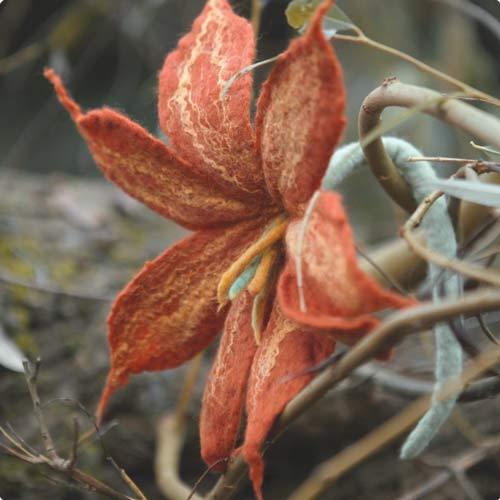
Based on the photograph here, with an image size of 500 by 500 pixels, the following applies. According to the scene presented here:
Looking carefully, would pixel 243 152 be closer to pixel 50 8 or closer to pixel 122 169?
pixel 122 169

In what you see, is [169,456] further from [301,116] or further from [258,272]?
[301,116]

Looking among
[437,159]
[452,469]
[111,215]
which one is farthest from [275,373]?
[111,215]

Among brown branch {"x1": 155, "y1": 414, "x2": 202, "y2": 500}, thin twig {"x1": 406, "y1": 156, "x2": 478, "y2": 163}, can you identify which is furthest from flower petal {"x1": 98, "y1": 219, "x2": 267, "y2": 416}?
brown branch {"x1": 155, "y1": 414, "x2": 202, "y2": 500}

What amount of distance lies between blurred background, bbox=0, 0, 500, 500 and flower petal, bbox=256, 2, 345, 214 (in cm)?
14

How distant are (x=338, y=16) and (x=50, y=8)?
134 cm

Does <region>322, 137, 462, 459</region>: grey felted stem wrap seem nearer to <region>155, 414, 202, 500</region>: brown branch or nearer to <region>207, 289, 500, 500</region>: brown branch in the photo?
<region>207, 289, 500, 500</region>: brown branch

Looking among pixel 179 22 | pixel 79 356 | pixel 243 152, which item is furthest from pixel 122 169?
pixel 179 22

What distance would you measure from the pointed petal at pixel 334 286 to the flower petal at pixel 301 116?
0.03 m

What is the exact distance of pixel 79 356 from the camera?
94cm

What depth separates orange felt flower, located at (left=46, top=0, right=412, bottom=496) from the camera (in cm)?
39

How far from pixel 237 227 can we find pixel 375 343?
0.64ft

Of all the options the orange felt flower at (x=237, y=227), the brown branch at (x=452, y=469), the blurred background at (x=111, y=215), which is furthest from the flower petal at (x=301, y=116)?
the brown branch at (x=452, y=469)

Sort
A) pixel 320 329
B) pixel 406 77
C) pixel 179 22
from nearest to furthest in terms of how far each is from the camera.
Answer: pixel 320 329 → pixel 406 77 → pixel 179 22

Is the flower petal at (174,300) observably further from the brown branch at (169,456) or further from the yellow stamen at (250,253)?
the brown branch at (169,456)
